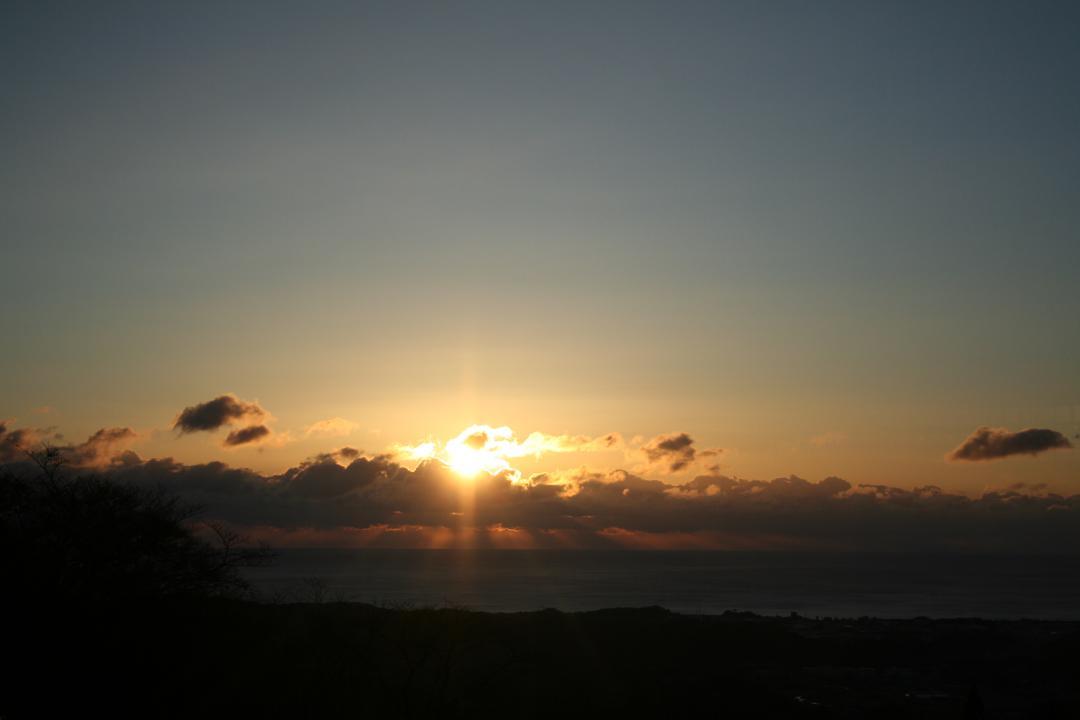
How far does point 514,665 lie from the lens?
5306 cm

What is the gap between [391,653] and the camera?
153 feet

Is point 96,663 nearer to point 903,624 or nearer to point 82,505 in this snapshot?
point 82,505

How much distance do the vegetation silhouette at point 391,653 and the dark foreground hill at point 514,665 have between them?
10 cm

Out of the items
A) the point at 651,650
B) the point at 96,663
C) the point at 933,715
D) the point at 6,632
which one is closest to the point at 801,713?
the point at 933,715

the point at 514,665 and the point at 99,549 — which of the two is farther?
the point at 514,665

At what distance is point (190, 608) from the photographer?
30594 millimetres

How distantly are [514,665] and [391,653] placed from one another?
971 centimetres

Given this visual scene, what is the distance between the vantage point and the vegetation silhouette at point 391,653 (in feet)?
88.2

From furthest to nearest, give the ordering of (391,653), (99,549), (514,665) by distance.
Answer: (514,665) → (391,653) → (99,549)

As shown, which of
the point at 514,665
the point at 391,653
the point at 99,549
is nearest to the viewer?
the point at 99,549

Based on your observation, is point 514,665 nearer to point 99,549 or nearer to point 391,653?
point 391,653

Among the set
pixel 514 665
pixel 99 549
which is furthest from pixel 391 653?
pixel 99 549

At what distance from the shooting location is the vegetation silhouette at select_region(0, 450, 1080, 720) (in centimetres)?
2689

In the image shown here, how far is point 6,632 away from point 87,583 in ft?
8.40
